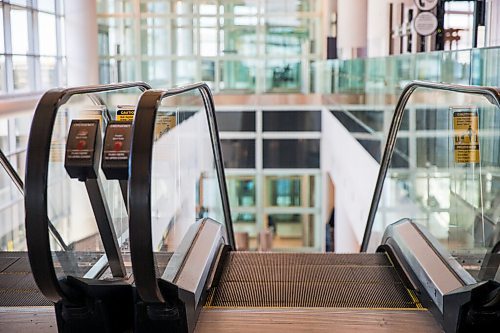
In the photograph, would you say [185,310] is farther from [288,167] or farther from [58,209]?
[288,167]

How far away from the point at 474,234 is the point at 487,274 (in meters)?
0.89

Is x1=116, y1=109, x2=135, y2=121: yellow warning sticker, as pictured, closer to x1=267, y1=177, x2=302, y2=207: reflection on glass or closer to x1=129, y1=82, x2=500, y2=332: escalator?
x1=129, y1=82, x2=500, y2=332: escalator

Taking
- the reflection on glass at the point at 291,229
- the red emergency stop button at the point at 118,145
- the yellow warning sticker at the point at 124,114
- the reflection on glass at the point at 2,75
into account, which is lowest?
the reflection on glass at the point at 291,229

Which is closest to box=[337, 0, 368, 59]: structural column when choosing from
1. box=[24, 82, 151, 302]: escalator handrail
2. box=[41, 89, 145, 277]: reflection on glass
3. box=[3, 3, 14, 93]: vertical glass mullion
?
box=[3, 3, 14, 93]: vertical glass mullion

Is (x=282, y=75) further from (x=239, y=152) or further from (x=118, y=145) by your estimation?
(x=118, y=145)

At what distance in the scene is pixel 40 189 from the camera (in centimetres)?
309

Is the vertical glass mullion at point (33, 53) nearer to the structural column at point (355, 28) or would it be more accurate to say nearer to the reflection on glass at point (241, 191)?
the reflection on glass at point (241, 191)

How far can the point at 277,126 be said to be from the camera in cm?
2448

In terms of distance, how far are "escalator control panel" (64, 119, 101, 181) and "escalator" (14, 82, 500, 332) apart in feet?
0.09

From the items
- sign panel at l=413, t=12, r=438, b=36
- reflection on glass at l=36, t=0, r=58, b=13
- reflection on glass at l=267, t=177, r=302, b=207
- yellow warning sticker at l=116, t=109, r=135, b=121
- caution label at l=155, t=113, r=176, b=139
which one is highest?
reflection on glass at l=36, t=0, r=58, b=13

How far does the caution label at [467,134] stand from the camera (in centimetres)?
427


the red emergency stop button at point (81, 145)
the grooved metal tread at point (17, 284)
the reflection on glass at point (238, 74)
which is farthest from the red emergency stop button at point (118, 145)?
the reflection on glass at point (238, 74)

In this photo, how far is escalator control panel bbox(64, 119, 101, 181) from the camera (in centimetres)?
327

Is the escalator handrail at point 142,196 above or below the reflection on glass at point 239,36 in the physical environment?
below
